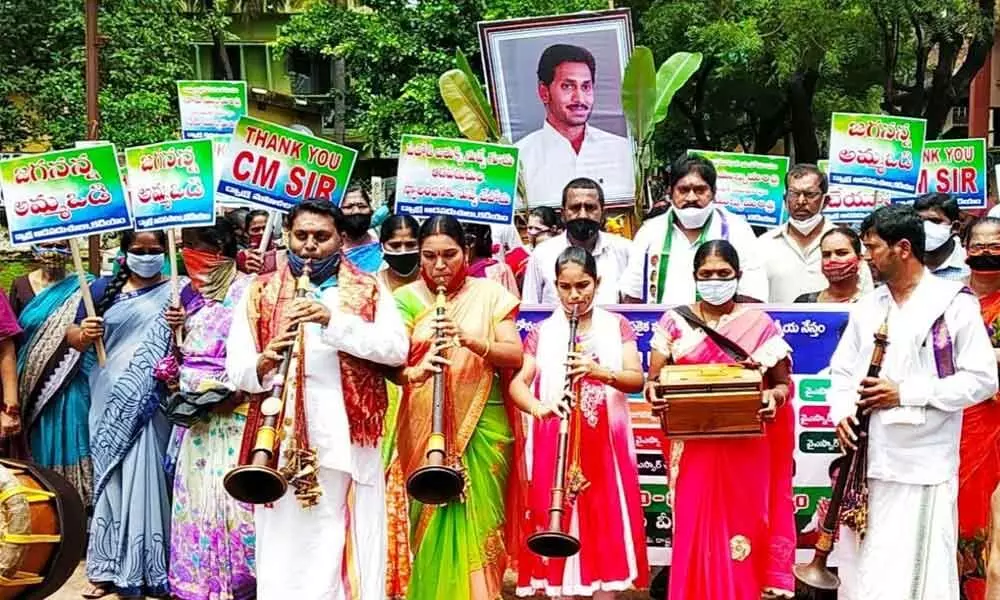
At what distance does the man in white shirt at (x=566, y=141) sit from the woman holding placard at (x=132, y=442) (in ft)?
14.4

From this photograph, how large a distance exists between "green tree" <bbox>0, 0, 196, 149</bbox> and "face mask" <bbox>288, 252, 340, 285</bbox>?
1257cm

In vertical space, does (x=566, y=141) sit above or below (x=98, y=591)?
above

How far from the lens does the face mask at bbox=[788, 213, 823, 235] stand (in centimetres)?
662

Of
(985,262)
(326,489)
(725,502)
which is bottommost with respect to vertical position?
(725,502)

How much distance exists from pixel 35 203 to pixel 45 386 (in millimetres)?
1051

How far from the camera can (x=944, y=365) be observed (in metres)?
4.35

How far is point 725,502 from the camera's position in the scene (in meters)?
4.92

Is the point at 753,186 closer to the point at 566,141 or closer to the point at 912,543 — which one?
the point at 566,141

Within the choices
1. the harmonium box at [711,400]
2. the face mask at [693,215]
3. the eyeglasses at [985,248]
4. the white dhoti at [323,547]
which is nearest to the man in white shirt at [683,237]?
the face mask at [693,215]

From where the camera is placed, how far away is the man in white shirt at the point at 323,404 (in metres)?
4.48

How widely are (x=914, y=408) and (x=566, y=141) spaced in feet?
19.7

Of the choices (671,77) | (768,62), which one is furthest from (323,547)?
(768,62)

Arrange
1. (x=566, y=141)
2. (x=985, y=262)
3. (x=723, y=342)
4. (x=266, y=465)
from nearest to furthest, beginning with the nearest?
(x=266, y=465), (x=723, y=342), (x=985, y=262), (x=566, y=141)

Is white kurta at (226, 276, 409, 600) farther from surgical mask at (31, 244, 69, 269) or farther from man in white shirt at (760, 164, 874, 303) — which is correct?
man in white shirt at (760, 164, 874, 303)
